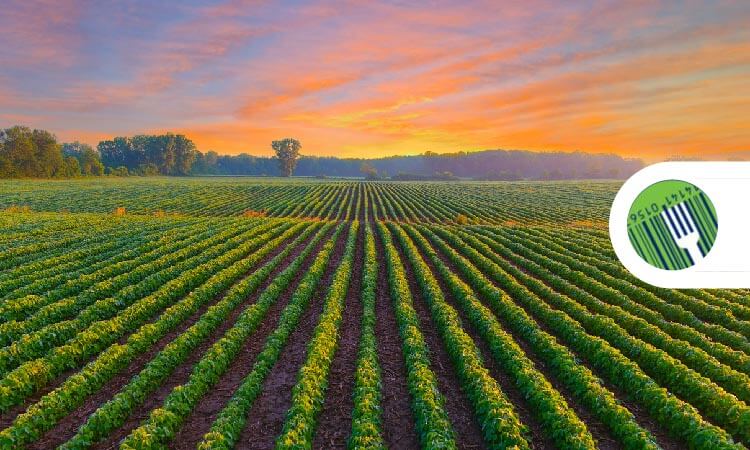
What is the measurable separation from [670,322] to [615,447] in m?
8.74

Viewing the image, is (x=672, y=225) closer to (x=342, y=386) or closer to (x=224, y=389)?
(x=342, y=386)

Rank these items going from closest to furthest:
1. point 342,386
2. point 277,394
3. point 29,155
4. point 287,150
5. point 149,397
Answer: point 149,397 → point 277,394 → point 342,386 → point 29,155 → point 287,150

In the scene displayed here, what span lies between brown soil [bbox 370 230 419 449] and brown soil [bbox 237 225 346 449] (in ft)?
8.66

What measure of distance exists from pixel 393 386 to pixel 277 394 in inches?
131

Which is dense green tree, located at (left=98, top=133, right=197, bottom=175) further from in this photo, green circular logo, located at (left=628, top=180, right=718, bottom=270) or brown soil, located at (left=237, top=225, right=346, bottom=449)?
green circular logo, located at (left=628, top=180, right=718, bottom=270)

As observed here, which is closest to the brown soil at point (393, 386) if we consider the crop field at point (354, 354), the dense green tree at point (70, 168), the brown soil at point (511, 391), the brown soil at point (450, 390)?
the crop field at point (354, 354)

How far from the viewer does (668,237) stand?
704cm

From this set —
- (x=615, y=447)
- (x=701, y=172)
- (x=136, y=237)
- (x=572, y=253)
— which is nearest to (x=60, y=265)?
(x=136, y=237)

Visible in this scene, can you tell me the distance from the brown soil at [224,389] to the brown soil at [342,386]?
2752 millimetres

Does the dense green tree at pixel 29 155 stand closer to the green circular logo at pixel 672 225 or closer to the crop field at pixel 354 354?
the crop field at pixel 354 354

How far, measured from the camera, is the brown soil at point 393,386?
366 inches

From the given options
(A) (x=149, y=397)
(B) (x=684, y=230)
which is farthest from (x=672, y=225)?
(A) (x=149, y=397)

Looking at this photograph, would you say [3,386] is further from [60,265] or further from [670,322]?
[670,322]

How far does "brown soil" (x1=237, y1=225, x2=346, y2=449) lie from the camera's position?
9203 millimetres
